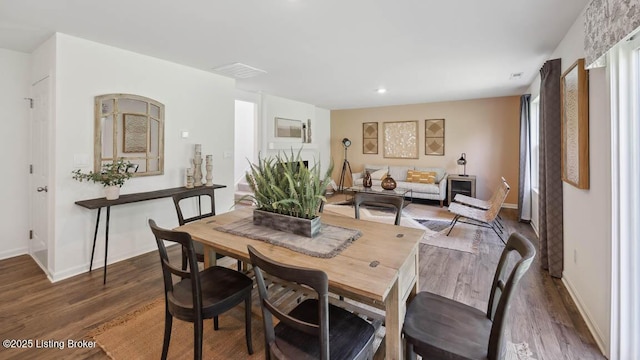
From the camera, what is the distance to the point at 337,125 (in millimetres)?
8328

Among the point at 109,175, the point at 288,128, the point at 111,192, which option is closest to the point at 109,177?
the point at 109,175

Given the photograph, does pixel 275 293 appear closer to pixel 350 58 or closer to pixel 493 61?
pixel 350 58

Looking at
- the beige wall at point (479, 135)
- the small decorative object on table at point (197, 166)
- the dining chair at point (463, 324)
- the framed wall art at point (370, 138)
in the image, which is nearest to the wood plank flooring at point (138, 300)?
the dining chair at point (463, 324)

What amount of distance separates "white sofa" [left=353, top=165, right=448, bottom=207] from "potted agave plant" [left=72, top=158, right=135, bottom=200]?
15.9ft

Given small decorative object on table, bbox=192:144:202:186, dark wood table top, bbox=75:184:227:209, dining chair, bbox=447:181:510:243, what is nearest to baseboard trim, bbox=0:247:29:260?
dark wood table top, bbox=75:184:227:209

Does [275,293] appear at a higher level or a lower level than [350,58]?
lower

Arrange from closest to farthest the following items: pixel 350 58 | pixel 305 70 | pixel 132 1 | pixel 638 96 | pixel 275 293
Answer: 1. pixel 638 96
2. pixel 132 1
3. pixel 275 293
4. pixel 350 58
5. pixel 305 70

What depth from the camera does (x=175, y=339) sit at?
196 cm

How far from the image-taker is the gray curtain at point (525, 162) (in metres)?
4.78

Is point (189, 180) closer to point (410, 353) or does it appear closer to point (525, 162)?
point (410, 353)

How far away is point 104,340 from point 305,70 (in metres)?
3.64

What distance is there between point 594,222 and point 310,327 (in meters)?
2.27

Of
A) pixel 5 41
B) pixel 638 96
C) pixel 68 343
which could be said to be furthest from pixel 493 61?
pixel 5 41

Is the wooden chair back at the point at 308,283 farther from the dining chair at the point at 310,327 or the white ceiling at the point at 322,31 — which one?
the white ceiling at the point at 322,31
